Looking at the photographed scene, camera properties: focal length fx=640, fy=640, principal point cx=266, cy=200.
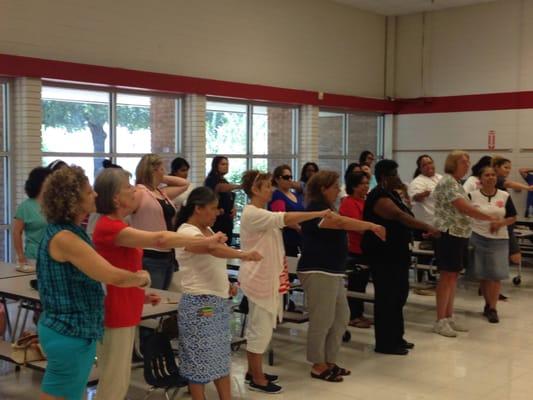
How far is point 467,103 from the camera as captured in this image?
11797mm

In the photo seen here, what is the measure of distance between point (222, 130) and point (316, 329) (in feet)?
19.0

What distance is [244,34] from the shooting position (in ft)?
31.9

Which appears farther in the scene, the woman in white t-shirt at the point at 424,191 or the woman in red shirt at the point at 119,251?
the woman in white t-shirt at the point at 424,191

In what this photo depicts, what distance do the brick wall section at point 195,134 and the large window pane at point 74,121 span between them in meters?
1.20

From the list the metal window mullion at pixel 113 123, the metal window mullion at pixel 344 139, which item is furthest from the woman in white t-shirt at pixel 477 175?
the metal window mullion at pixel 344 139

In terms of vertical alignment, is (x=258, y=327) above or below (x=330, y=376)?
above

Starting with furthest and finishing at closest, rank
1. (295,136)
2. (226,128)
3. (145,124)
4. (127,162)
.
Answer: (295,136) < (226,128) < (145,124) < (127,162)

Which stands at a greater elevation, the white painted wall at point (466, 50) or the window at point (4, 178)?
the white painted wall at point (466, 50)

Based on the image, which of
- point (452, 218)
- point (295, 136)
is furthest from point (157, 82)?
point (452, 218)

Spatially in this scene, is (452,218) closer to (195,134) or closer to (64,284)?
(64,284)

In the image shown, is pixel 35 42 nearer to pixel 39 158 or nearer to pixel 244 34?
pixel 39 158

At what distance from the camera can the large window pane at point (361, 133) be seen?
491 inches

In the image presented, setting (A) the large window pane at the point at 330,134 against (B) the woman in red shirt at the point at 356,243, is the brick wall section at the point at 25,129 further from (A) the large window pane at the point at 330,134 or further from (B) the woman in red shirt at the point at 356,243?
(A) the large window pane at the point at 330,134

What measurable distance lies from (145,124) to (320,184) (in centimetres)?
493
